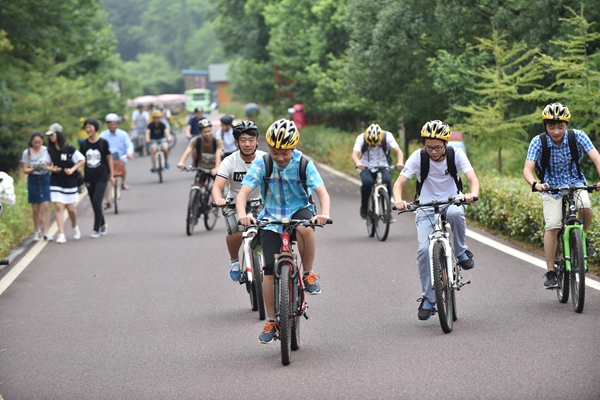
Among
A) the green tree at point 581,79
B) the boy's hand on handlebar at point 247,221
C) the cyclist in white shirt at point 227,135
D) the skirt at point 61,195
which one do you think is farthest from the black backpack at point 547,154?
the skirt at point 61,195

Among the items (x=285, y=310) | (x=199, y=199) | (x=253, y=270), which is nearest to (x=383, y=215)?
(x=199, y=199)

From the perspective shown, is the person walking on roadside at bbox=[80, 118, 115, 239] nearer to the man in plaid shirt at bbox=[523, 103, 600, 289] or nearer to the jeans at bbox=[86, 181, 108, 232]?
the jeans at bbox=[86, 181, 108, 232]

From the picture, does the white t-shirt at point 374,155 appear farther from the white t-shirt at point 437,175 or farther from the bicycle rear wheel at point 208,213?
the white t-shirt at point 437,175

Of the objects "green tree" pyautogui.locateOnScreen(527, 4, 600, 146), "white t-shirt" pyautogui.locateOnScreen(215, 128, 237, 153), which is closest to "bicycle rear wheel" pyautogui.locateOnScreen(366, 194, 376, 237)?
"green tree" pyautogui.locateOnScreen(527, 4, 600, 146)

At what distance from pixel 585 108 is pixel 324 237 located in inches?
175

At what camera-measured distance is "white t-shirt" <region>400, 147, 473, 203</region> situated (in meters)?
8.52

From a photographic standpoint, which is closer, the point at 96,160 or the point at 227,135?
the point at 96,160

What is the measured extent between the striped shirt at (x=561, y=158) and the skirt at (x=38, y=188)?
8672mm

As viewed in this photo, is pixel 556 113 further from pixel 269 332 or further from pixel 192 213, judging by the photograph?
pixel 192 213

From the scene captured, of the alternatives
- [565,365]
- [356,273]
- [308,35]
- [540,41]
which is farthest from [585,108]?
[308,35]

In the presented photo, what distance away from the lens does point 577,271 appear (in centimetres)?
843

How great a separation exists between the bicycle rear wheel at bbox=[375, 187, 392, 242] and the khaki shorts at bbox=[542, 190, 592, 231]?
4748mm

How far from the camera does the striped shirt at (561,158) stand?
Answer: 9.00 metres

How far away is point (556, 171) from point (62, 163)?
8.57 m
